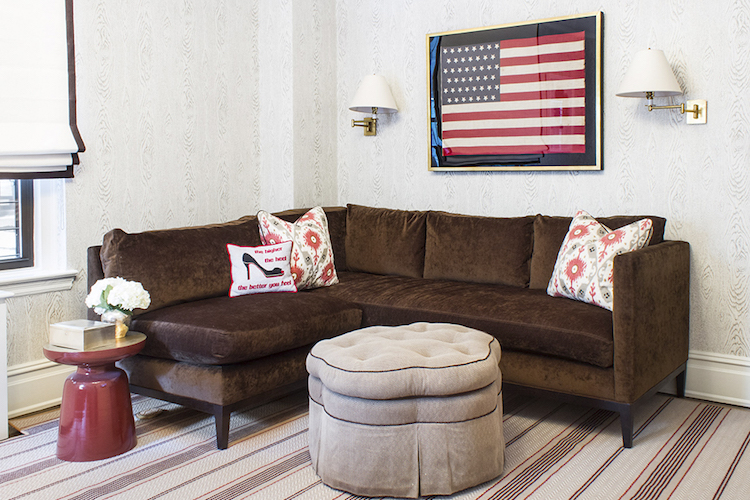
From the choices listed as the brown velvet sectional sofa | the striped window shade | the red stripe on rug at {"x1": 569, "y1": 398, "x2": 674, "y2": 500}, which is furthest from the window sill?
the red stripe on rug at {"x1": 569, "y1": 398, "x2": 674, "y2": 500}

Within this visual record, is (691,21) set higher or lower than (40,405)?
higher

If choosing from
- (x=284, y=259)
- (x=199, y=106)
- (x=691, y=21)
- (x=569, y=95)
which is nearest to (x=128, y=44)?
(x=199, y=106)

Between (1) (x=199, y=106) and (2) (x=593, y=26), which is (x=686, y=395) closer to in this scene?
(2) (x=593, y=26)

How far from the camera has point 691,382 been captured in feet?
10.8

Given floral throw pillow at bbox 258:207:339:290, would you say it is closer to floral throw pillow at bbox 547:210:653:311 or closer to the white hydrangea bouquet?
the white hydrangea bouquet

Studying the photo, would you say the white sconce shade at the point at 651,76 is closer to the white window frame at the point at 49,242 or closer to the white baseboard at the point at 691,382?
the white baseboard at the point at 691,382

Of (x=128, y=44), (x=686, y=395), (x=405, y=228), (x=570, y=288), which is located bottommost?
(x=686, y=395)

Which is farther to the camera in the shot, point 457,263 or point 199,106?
point 199,106

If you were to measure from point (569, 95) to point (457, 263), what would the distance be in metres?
1.06

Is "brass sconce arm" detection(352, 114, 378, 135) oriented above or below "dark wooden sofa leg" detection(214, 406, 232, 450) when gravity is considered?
above

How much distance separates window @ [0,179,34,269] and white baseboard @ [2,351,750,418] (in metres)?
0.49

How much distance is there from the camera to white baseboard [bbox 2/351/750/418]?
3035 mm

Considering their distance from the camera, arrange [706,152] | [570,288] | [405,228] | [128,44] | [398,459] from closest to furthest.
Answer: [398,459], [570,288], [706,152], [128,44], [405,228]

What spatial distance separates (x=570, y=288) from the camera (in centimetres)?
300
